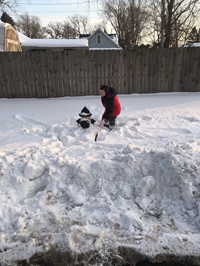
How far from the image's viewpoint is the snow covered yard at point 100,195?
2875 mm

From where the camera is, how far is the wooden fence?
29.2 feet

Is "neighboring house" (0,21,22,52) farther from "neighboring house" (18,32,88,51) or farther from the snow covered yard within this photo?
the snow covered yard

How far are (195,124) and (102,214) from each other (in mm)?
3876

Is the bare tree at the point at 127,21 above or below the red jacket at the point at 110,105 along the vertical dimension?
above

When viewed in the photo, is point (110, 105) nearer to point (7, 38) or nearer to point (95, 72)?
point (95, 72)

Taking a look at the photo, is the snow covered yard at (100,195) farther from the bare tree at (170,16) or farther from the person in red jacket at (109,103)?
the bare tree at (170,16)

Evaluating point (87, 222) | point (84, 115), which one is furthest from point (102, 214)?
point (84, 115)

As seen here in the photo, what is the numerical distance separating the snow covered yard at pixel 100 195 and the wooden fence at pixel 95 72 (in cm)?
390

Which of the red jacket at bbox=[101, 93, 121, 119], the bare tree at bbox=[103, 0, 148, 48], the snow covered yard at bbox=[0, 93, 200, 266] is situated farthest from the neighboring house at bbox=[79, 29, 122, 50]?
the snow covered yard at bbox=[0, 93, 200, 266]

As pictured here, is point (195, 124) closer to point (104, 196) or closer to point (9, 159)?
point (104, 196)

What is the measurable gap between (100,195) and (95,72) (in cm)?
631

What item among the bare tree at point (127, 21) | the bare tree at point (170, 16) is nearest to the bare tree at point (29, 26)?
the bare tree at point (127, 21)

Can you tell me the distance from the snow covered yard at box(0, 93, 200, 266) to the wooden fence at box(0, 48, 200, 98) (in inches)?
154

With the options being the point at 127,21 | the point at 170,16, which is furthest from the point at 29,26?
the point at 170,16
